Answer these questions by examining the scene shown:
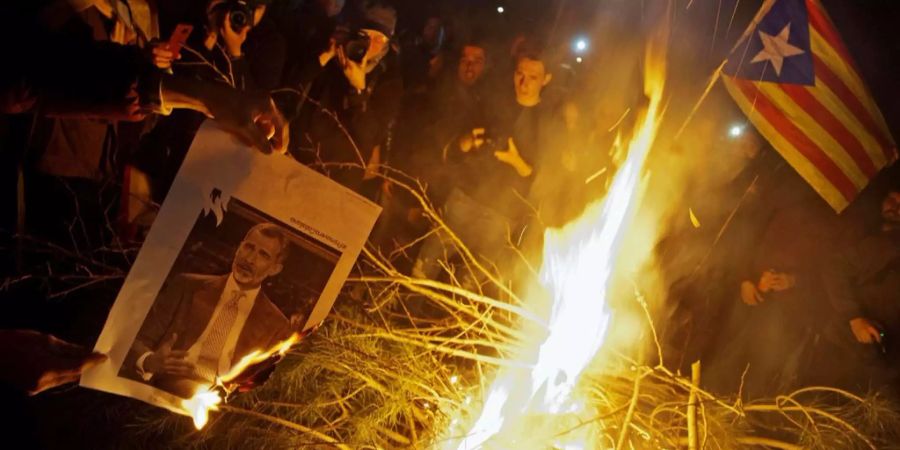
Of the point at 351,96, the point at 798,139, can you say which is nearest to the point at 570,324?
the point at 351,96

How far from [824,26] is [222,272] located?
4.18 meters

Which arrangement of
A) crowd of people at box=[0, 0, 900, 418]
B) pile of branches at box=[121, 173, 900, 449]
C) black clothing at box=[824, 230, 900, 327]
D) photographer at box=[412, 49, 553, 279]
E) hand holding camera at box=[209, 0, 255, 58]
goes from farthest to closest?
black clothing at box=[824, 230, 900, 327], photographer at box=[412, 49, 553, 279], hand holding camera at box=[209, 0, 255, 58], crowd of people at box=[0, 0, 900, 418], pile of branches at box=[121, 173, 900, 449]

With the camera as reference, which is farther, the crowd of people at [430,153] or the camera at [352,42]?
the camera at [352,42]

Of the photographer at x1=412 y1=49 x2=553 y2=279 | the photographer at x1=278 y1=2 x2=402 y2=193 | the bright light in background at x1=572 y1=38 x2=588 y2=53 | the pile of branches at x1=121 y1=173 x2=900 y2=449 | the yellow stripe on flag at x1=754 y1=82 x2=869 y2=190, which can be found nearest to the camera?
the pile of branches at x1=121 y1=173 x2=900 y2=449

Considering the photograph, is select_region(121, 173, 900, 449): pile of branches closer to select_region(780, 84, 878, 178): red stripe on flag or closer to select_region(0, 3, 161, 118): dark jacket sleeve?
select_region(0, 3, 161, 118): dark jacket sleeve

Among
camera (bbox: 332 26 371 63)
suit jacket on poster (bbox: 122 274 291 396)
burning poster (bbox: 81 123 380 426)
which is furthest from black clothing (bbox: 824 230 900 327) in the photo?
suit jacket on poster (bbox: 122 274 291 396)

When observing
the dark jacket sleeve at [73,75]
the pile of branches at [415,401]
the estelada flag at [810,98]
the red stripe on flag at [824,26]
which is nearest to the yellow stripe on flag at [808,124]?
the estelada flag at [810,98]

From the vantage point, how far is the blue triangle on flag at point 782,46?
155 inches

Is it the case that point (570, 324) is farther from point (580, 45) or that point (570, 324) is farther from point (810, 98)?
point (580, 45)

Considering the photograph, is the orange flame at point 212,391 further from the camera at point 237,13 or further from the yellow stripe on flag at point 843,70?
the yellow stripe on flag at point 843,70

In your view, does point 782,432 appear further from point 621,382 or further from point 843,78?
point 843,78

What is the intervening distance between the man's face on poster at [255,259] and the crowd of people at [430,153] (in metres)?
0.26

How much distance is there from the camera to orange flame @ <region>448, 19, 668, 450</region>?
2061 mm

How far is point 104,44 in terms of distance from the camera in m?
1.54
